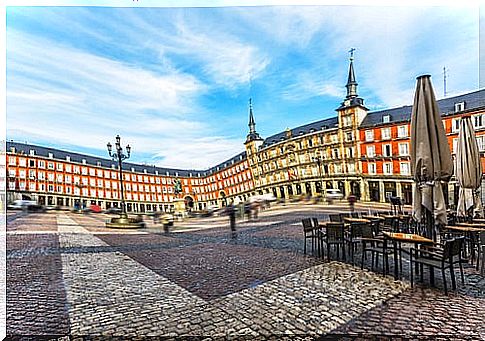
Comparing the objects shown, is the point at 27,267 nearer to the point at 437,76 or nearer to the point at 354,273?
the point at 354,273

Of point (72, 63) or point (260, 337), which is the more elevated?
point (72, 63)

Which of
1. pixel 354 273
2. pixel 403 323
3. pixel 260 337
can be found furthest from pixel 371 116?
pixel 260 337

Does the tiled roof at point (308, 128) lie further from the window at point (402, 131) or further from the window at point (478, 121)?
the window at point (478, 121)

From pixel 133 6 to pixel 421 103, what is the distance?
187 inches

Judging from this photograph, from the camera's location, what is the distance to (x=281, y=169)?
6.12 m

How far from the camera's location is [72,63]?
5.52 m

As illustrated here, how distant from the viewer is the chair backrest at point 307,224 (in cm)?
641

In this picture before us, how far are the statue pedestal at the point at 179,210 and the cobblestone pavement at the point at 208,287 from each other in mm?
178

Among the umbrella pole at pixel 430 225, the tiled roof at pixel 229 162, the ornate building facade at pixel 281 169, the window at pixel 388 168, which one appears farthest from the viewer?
the tiled roof at pixel 229 162

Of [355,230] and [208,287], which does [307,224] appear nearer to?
→ [355,230]

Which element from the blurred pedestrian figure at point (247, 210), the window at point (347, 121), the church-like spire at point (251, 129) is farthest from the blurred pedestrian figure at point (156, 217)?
the window at point (347, 121)

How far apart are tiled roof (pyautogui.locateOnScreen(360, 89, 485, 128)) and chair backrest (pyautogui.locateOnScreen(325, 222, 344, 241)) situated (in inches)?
72.2

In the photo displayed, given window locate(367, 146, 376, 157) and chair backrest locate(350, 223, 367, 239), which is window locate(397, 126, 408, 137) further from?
chair backrest locate(350, 223, 367, 239)

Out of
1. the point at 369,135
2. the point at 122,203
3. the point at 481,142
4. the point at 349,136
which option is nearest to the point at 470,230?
the point at 481,142
